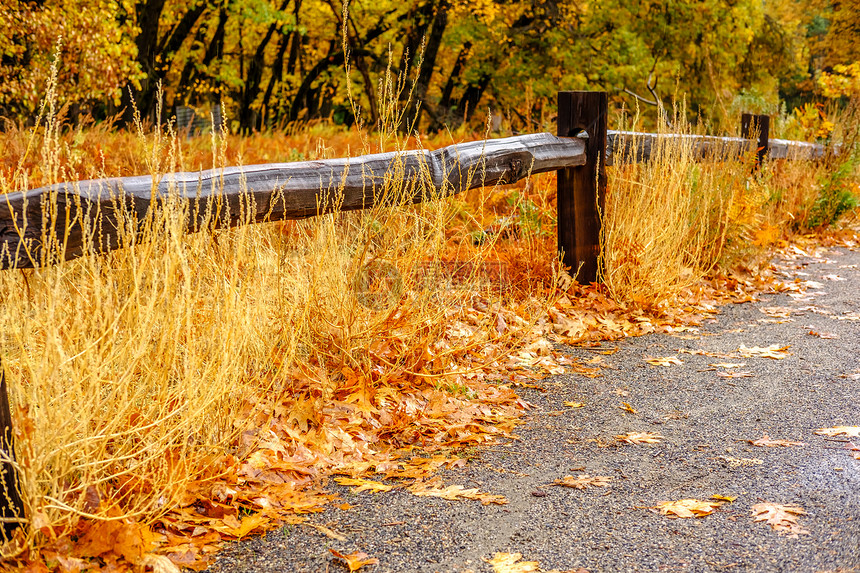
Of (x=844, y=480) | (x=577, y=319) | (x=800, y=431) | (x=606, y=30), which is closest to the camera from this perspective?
(x=844, y=480)

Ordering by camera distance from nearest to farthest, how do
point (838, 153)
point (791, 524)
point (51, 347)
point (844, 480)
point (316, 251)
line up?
point (51, 347) → point (791, 524) → point (844, 480) → point (316, 251) → point (838, 153)

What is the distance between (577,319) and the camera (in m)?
5.18

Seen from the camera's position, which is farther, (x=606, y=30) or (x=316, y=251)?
(x=606, y=30)

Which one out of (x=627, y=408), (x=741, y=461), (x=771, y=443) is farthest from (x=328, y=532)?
(x=771, y=443)

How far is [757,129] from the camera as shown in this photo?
26.2 feet

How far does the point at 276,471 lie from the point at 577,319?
2.81 m

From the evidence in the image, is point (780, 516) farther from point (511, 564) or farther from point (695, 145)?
point (695, 145)

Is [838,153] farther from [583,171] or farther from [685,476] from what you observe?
[685,476]

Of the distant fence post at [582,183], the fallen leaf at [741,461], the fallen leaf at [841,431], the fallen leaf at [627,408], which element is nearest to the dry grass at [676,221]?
the distant fence post at [582,183]

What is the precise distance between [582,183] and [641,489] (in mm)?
3047

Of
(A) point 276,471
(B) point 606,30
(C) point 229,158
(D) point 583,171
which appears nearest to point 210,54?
(B) point 606,30

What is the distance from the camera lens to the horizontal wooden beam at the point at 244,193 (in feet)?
7.39

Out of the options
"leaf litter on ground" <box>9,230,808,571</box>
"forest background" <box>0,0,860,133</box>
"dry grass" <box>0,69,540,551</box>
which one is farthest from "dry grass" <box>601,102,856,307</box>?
"forest background" <box>0,0,860,133</box>

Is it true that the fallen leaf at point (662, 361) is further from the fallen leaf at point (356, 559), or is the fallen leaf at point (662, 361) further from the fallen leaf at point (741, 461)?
the fallen leaf at point (356, 559)
